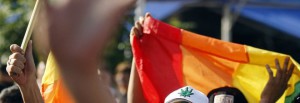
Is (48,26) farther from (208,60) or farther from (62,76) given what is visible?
(208,60)

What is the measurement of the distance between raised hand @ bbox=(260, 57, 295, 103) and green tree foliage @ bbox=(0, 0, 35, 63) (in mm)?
6911

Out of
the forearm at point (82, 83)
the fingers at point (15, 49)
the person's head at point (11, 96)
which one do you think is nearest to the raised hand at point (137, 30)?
the person's head at point (11, 96)

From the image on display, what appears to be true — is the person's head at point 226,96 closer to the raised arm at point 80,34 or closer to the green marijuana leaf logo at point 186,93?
the green marijuana leaf logo at point 186,93

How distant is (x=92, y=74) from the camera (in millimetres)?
2191

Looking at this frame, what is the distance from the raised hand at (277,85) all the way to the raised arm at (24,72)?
4.96 feet

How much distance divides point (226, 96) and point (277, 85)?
0.40m

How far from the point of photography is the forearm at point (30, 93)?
176 inches

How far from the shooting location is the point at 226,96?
514 centimetres

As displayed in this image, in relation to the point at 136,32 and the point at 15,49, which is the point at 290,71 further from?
the point at 15,49

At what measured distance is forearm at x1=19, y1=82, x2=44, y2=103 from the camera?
Answer: 4.48 m

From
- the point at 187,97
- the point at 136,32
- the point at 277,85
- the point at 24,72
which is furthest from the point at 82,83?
the point at 136,32

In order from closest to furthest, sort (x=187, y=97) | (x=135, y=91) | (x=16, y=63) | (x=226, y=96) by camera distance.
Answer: (x=16, y=63) → (x=187, y=97) → (x=226, y=96) → (x=135, y=91)

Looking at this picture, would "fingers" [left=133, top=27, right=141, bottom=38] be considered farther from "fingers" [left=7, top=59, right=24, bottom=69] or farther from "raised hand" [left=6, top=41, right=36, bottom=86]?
"fingers" [left=7, top=59, right=24, bottom=69]

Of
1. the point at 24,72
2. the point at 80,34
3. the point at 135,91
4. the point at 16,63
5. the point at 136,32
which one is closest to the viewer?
the point at 80,34
